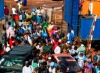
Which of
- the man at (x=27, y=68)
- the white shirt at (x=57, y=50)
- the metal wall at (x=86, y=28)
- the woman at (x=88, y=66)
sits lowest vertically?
the woman at (x=88, y=66)

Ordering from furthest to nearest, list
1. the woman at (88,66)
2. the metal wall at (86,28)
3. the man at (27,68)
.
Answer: the metal wall at (86,28), the woman at (88,66), the man at (27,68)

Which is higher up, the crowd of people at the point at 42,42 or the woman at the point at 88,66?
the crowd of people at the point at 42,42

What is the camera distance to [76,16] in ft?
68.7

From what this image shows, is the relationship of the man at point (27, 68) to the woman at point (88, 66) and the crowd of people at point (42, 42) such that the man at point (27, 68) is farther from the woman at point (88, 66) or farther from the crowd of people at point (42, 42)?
the woman at point (88, 66)

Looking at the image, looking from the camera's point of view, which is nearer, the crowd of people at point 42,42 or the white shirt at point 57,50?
the crowd of people at point 42,42

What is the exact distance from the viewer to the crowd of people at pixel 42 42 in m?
15.9

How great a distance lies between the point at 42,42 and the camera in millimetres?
20031

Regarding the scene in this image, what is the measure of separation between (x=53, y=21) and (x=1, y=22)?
6.19 metres

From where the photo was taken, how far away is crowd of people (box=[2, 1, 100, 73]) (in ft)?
52.2

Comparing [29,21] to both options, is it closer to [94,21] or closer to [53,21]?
[53,21]

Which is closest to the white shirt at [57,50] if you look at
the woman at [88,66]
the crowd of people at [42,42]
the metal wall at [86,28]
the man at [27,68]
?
the crowd of people at [42,42]

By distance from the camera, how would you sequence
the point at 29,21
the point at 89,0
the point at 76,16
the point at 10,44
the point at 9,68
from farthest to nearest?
the point at 89,0, the point at 29,21, the point at 76,16, the point at 10,44, the point at 9,68

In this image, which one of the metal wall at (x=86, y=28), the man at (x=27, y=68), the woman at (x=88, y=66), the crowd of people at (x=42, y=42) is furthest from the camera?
the metal wall at (x=86, y=28)

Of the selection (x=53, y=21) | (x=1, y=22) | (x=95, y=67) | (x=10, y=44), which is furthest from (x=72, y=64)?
(x=53, y=21)
